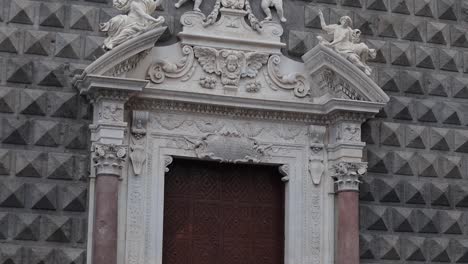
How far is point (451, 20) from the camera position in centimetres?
1513

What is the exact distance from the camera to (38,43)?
42.9 feet

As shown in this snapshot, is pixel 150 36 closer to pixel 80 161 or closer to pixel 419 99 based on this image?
pixel 80 161

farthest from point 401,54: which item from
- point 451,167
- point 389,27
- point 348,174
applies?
point 348,174

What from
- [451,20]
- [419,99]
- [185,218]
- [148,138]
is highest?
[451,20]

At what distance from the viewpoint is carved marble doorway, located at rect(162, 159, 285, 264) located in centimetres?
1346

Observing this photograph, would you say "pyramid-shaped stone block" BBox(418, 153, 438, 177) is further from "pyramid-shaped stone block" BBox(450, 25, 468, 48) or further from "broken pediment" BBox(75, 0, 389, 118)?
"pyramid-shaped stone block" BBox(450, 25, 468, 48)

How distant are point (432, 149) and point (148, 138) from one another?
13.6 feet

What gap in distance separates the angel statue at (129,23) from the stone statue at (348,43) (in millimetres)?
2364

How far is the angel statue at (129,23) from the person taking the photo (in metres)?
12.9

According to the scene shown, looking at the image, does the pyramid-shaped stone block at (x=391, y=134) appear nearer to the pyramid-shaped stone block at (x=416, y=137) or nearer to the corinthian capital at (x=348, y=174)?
the pyramid-shaped stone block at (x=416, y=137)

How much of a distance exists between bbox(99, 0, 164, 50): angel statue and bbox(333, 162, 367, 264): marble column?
3.16 m

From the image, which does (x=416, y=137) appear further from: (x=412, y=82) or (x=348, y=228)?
(x=348, y=228)

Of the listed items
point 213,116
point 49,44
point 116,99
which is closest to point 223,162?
point 213,116

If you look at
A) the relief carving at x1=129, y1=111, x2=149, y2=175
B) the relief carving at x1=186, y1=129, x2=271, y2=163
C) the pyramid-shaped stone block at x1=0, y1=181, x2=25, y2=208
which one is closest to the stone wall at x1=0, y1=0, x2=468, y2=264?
the pyramid-shaped stone block at x1=0, y1=181, x2=25, y2=208
